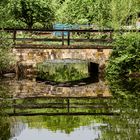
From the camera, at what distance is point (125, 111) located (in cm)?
1953

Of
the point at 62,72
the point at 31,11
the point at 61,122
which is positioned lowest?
the point at 61,122

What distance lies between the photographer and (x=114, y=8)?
32062 mm

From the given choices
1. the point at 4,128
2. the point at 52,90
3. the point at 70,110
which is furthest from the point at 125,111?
the point at 52,90

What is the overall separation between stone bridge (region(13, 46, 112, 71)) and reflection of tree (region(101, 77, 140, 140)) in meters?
2.26

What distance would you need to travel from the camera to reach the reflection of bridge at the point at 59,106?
1952 cm

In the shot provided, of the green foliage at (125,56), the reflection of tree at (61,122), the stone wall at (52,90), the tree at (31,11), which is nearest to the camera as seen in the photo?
the reflection of tree at (61,122)

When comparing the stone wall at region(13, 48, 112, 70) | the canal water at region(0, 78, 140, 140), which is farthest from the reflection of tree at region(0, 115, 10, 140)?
the stone wall at region(13, 48, 112, 70)

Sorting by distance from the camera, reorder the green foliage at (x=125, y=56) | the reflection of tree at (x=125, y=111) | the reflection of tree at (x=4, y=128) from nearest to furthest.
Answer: the reflection of tree at (x=4, y=128)
the reflection of tree at (x=125, y=111)
the green foliage at (x=125, y=56)

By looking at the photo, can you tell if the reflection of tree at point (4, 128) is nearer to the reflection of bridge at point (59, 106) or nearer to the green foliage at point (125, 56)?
the reflection of bridge at point (59, 106)

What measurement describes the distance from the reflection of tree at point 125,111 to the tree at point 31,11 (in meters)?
11.3

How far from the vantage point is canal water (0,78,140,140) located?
1611cm

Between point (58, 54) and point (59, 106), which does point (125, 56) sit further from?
point (59, 106)

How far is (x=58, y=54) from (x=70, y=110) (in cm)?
944

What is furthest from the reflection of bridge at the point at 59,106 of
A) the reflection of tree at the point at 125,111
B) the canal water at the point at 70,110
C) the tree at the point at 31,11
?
the tree at the point at 31,11
